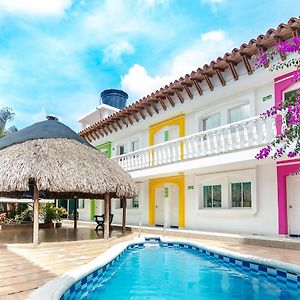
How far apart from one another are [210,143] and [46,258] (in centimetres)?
710

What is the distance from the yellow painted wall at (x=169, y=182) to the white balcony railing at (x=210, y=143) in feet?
4.48

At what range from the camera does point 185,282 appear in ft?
21.9

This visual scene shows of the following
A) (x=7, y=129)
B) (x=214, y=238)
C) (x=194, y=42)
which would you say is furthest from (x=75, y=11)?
(x=7, y=129)

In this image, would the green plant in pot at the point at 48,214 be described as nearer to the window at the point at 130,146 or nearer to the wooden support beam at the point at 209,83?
the window at the point at 130,146

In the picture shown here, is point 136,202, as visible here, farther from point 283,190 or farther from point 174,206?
point 283,190

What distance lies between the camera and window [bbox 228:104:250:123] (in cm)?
1241

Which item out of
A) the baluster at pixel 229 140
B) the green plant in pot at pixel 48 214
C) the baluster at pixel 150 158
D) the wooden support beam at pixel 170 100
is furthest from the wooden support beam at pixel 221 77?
the green plant in pot at pixel 48 214

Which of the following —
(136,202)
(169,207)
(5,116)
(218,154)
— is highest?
(5,116)

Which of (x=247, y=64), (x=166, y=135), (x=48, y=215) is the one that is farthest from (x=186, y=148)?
(x=48, y=215)

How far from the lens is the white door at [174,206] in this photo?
1553 centimetres

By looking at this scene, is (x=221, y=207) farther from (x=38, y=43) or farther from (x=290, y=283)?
(x=38, y=43)

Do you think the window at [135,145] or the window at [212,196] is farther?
the window at [135,145]

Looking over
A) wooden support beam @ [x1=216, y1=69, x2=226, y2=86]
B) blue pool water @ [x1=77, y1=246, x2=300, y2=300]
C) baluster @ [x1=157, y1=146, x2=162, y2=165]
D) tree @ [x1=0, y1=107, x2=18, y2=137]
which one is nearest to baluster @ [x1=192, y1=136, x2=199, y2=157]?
baluster @ [x1=157, y1=146, x2=162, y2=165]

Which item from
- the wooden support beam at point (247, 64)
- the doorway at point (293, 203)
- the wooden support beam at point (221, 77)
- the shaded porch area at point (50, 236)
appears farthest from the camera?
the wooden support beam at point (221, 77)
